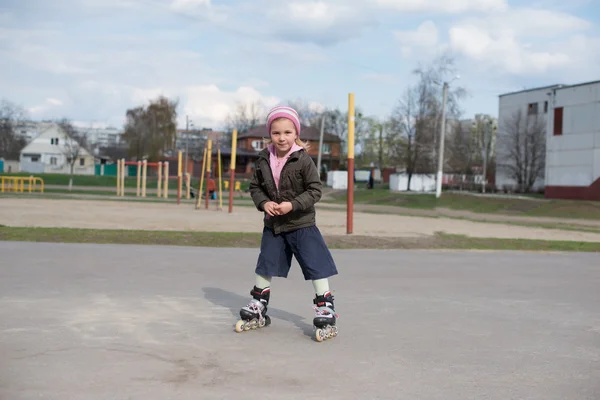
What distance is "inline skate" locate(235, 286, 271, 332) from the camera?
18.4ft

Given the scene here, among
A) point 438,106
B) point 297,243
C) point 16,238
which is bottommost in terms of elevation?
point 16,238

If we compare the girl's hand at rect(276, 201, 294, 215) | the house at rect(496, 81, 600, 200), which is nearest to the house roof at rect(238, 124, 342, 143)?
the house at rect(496, 81, 600, 200)

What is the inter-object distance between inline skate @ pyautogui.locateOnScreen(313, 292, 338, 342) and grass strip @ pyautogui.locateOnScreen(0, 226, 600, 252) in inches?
305

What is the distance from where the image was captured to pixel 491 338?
18.2 ft

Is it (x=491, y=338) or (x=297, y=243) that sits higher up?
(x=297, y=243)

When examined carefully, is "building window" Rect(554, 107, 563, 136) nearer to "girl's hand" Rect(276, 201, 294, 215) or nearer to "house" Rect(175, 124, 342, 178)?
"girl's hand" Rect(276, 201, 294, 215)

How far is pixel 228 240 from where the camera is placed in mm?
13914

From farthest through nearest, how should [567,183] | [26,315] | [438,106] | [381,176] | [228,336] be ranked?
[381,176] < [438,106] < [567,183] < [26,315] < [228,336]

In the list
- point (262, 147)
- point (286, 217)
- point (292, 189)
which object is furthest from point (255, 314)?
point (262, 147)

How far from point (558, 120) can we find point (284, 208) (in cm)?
4702

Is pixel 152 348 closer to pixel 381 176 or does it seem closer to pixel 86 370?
pixel 86 370

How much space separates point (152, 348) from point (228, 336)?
70cm

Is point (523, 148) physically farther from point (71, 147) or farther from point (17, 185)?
point (71, 147)

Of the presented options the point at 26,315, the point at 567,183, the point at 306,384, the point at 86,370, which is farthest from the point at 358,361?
the point at 567,183
